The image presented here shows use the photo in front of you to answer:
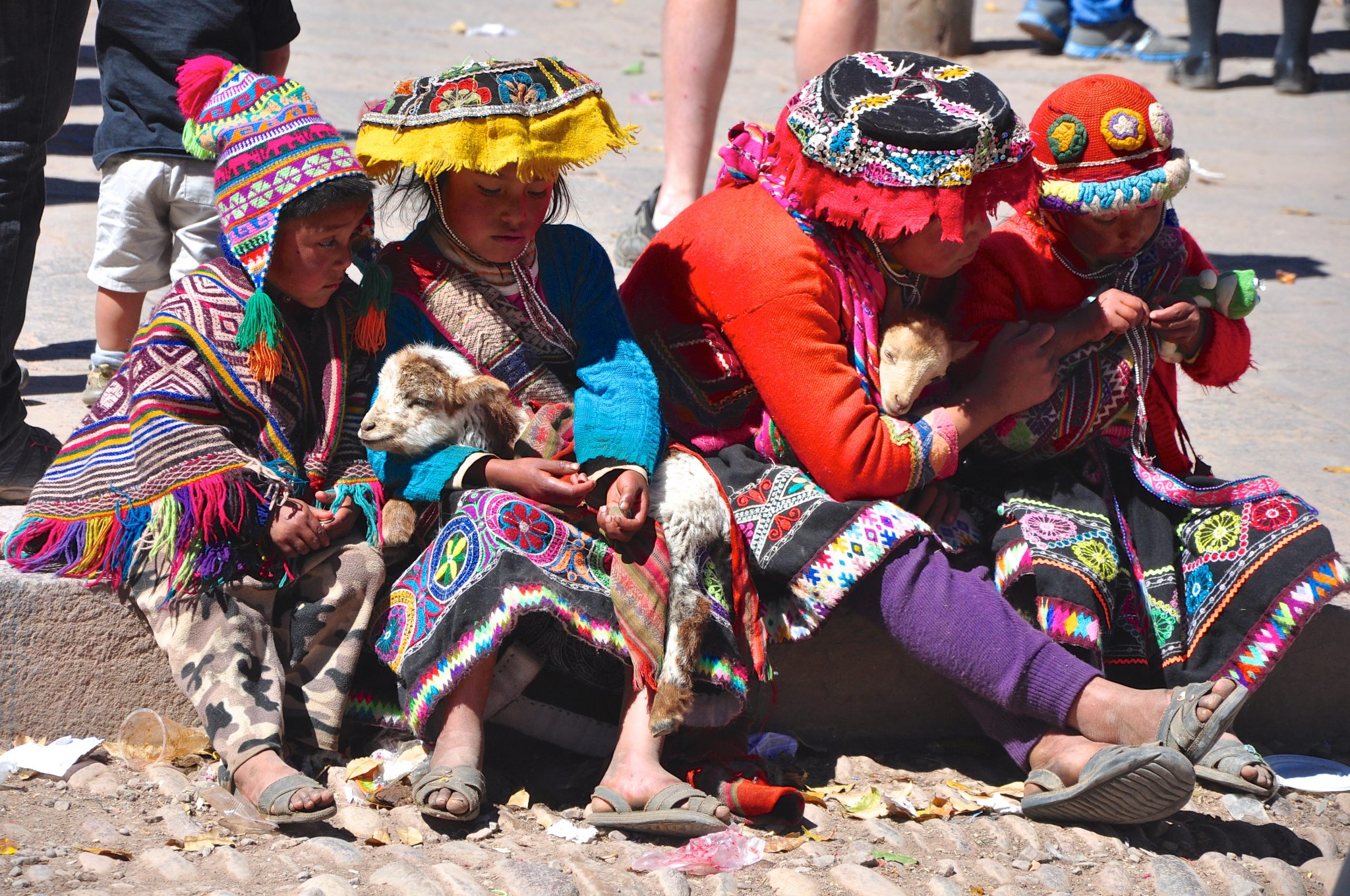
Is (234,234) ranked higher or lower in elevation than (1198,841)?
higher

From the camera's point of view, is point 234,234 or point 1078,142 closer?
point 234,234

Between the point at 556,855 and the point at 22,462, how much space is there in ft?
5.24

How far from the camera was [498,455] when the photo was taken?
9.32 feet

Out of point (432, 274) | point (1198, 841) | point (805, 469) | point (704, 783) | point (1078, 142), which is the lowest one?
point (1198, 841)

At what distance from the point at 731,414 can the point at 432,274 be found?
0.74m

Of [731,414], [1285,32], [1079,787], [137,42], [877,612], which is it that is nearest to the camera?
[1079,787]

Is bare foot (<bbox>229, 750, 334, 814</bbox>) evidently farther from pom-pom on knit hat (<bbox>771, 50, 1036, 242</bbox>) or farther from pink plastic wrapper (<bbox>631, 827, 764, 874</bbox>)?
pom-pom on knit hat (<bbox>771, 50, 1036, 242</bbox>)

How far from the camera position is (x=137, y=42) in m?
3.72

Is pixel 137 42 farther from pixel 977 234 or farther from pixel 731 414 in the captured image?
pixel 977 234

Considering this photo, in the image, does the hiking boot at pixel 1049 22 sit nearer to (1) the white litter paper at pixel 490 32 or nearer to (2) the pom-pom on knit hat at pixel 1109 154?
(1) the white litter paper at pixel 490 32

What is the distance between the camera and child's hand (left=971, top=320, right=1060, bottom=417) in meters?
2.99

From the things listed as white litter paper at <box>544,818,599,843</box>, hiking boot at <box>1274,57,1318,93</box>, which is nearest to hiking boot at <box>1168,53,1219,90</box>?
hiking boot at <box>1274,57,1318,93</box>

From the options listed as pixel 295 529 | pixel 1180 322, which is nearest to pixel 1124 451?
pixel 1180 322

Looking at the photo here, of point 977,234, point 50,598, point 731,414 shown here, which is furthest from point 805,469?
point 50,598
